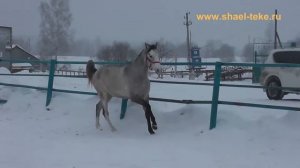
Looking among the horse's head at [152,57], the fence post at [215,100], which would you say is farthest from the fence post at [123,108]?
the fence post at [215,100]

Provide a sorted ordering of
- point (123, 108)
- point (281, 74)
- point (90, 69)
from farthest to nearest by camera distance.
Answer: point (281, 74) < point (90, 69) < point (123, 108)

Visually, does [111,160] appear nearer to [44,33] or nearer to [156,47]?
[156,47]

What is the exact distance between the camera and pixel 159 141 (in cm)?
725

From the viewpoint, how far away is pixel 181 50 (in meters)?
125

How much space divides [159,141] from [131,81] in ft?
4.60

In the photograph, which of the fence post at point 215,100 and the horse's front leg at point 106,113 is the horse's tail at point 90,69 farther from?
the fence post at point 215,100

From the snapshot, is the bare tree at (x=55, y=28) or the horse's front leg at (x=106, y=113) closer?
the horse's front leg at (x=106, y=113)

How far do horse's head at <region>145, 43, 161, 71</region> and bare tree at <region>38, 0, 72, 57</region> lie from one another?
2203 inches

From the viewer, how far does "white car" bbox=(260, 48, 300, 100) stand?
569 inches

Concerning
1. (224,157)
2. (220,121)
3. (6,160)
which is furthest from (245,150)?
(6,160)

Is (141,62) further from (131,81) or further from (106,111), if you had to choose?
(106,111)

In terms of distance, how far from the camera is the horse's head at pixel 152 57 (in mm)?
7844

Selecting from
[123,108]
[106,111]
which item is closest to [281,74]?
[123,108]

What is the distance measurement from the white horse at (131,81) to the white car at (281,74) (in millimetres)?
7137
